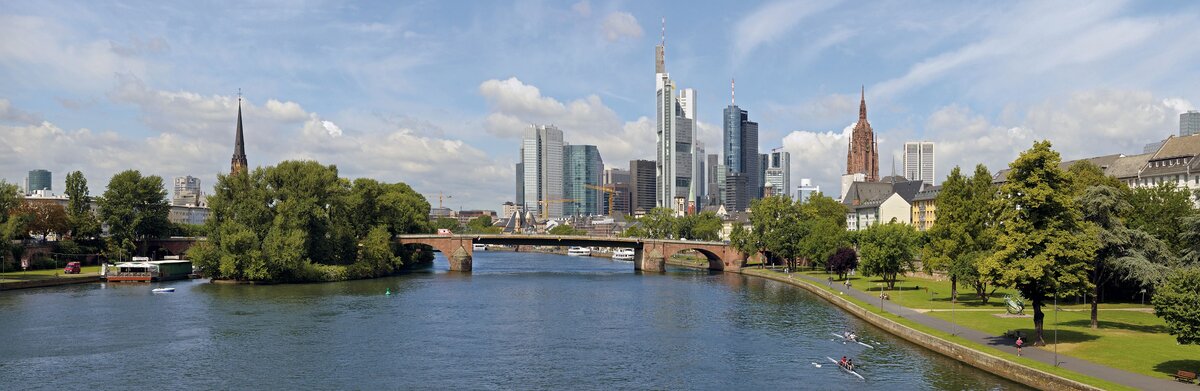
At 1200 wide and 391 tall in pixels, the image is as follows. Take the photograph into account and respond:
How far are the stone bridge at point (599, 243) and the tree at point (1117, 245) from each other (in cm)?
10209

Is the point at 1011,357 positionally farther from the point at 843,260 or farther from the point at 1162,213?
the point at 843,260

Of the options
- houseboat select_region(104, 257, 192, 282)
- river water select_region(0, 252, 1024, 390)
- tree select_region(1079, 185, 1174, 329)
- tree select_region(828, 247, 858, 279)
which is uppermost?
tree select_region(1079, 185, 1174, 329)

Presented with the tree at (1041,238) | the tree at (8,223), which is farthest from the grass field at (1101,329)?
the tree at (8,223)

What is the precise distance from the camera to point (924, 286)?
105 m

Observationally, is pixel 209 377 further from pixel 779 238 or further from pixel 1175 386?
pixel 779 238

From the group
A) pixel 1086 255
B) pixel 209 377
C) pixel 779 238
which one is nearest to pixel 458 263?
pixel 779 238

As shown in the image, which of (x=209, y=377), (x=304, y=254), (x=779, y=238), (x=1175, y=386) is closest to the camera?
(x=1175, y=386)

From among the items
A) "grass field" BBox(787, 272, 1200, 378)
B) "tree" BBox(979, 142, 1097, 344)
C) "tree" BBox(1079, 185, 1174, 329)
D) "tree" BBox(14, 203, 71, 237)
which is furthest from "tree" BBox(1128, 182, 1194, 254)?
"tree" BBox(14, 203, 71, 237)

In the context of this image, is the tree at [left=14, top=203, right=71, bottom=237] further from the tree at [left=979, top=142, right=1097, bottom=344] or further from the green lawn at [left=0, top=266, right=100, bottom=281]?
the tree at [left=979, top=142, right=1097, bottom=344]

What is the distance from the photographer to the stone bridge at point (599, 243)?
543 feet

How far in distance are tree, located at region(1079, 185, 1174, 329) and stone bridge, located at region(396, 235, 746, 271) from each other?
102 m

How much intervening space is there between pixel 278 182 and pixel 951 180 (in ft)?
305

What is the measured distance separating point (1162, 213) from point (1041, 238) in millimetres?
32004

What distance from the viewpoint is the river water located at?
53.5 metres
